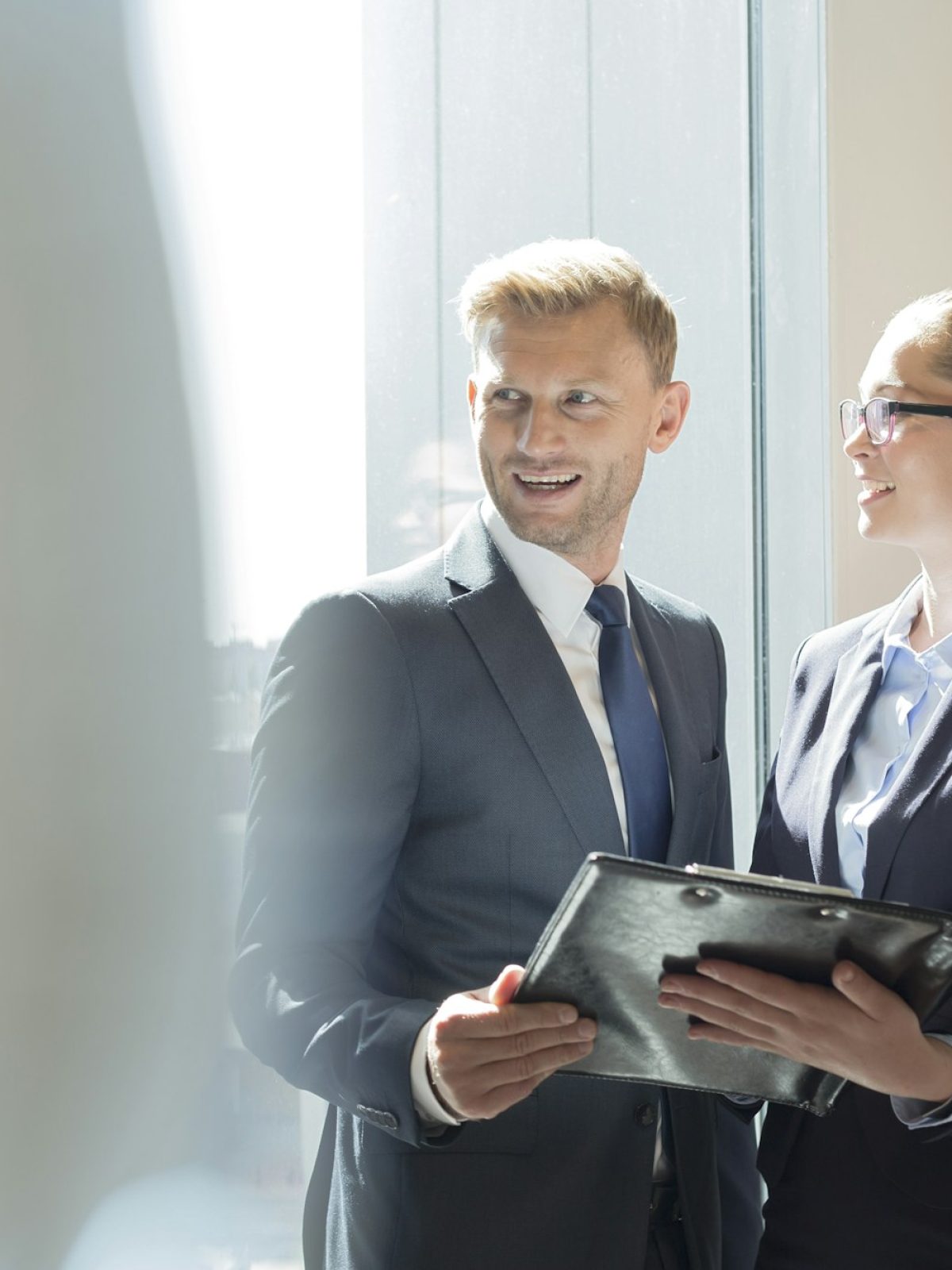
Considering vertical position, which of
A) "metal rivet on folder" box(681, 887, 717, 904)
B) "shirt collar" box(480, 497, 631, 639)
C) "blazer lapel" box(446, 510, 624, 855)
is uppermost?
"shirt collar" box(480, 497, 631, 639)

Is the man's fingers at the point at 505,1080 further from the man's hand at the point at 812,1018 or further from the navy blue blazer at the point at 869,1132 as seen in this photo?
the navy blue blazer at the point at 869,1132

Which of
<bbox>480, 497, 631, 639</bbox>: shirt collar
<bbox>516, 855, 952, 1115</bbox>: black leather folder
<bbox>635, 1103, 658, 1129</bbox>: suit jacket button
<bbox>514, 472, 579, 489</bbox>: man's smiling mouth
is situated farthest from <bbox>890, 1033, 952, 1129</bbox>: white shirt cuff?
<bbox>514, 472, 579, 489</bbox>: man's smiling mouth

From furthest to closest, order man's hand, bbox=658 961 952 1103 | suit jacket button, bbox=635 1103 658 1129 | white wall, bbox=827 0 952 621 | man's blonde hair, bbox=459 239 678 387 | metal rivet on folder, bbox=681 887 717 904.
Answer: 1. white wall, bbox=827 0 952 621
2. man's blonde hair, bbox=459 239 678 387
3. suit jacket button, bbox=635 1103 658 1129
4. man's hand, bbox=658 961 952 1103
5. metal rivet on folder, bbox=681 887 717 904

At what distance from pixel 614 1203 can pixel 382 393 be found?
1.13m

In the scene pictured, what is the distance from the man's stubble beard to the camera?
158 cm

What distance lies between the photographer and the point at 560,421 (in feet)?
5.14

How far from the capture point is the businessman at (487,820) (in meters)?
1.42

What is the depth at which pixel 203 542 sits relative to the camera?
1804 mm

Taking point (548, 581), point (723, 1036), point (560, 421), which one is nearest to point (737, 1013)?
point (723, 1036)

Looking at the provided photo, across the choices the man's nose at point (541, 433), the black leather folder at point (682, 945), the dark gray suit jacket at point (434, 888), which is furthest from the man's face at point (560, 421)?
the black leather folder at point (682, 945)

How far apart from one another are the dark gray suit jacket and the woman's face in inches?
18.5

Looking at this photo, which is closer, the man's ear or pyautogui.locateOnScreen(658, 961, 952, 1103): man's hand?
pyautogui.locateOnScreen(658, 961, 952, 1103): man's hand

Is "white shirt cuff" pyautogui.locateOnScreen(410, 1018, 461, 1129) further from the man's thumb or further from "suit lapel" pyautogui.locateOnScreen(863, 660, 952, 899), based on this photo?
"suit lapel" pyautogui.locateOnScreen(863, 660, 952, 899)

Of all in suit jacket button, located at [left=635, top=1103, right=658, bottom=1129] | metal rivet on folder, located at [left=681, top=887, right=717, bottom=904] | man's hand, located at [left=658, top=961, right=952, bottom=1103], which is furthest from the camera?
suit jacket button, located at [left=635, top=1103, right=658, bottom=1129]
